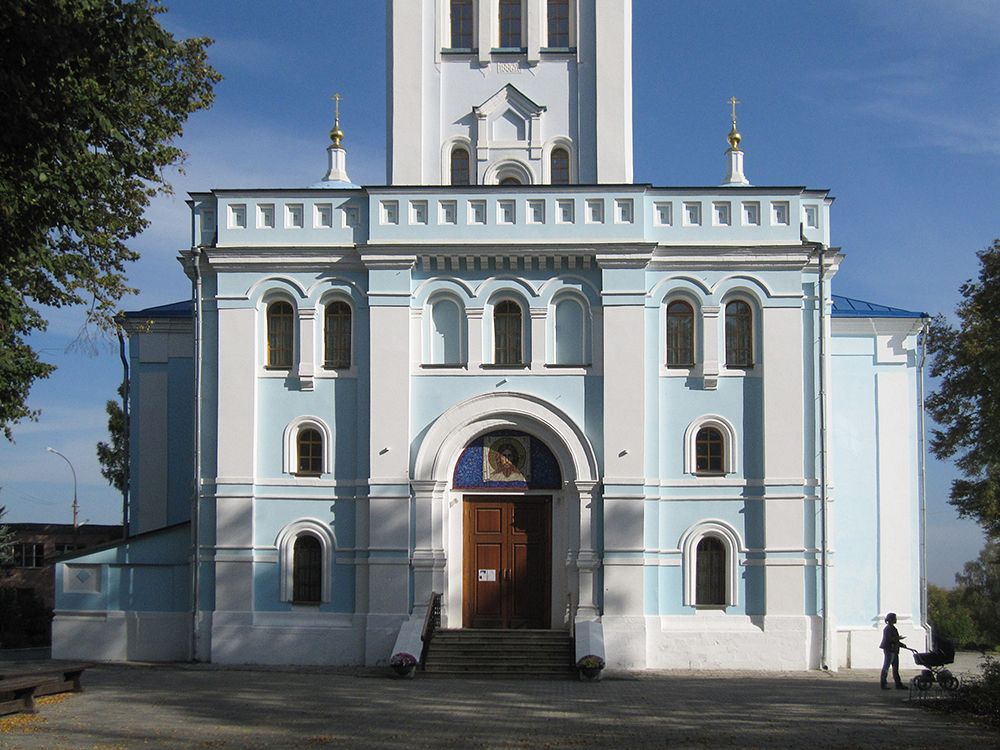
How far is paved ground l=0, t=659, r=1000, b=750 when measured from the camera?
16.0m

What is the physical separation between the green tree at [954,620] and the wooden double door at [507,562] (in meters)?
13.7

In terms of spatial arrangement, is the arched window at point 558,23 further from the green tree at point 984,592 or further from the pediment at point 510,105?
the green tree at point 984,592

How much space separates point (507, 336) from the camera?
84.3 feet

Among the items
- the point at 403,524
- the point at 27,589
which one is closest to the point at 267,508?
the point at 403,524

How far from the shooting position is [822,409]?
25328 millimetres

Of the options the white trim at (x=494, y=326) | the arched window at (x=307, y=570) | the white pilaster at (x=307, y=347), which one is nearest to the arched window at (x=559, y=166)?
the white trim at (x=494, y=326)

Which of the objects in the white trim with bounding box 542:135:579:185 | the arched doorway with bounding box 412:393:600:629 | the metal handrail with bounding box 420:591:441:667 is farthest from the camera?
the white trim with bounding box 542:135:579:185

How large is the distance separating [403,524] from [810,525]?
7.52m

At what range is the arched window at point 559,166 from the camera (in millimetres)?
27484

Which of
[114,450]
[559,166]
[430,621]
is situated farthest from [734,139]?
[114,450]

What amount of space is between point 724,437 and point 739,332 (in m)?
2.02

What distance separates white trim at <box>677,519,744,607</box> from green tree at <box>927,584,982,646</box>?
11.7m

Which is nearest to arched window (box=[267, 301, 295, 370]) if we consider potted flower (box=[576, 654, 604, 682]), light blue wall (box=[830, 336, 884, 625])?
potted flower (box=[576, 654, 604, 682])

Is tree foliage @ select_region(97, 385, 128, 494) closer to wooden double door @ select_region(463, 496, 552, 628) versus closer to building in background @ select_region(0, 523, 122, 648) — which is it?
building in background @ select_region(0, 523, 122, 648)
